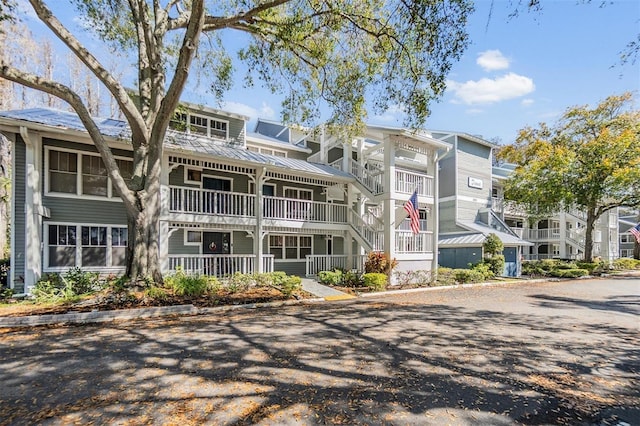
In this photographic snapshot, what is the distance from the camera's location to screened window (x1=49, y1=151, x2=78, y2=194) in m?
11.6

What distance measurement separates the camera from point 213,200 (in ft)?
44.5

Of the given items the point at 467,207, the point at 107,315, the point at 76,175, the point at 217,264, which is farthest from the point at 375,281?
the point at 467,207

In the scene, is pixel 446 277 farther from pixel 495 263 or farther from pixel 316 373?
pixel 316 373

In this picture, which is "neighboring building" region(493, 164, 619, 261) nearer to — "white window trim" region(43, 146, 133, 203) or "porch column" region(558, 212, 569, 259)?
"porch column" region(558, 212, 569, 259)

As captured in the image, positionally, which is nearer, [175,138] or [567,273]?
[175,138]

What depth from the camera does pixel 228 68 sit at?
1389 centimetres

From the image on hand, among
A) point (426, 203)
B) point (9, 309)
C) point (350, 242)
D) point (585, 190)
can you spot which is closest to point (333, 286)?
point (350, 242)

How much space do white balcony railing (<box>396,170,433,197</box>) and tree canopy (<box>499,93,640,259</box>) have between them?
38.4 ft

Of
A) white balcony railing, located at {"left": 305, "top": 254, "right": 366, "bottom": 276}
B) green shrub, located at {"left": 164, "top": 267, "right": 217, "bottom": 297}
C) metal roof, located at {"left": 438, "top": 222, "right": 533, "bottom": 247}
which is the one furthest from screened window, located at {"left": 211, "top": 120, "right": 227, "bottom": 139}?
metal roof, located at {"left": 438, "top": 222, "right": 533, "bottom": 247}

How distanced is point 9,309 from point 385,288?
12.4 meters

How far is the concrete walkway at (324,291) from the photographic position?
11953mm

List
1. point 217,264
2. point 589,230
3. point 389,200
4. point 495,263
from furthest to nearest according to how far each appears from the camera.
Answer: point 589,230
point 495,263
point 389,200
point 217,264

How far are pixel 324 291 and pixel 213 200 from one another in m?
6.05

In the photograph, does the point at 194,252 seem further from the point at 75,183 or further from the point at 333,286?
the point at 333,286
